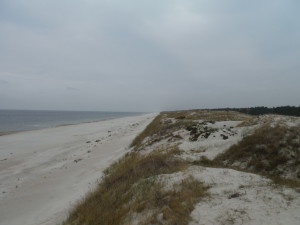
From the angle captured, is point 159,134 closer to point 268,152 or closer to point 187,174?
point 268,152

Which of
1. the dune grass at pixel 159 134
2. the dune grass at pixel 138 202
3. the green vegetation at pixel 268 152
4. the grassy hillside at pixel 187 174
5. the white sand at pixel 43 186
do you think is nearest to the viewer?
the dune grass at pixel 138 202

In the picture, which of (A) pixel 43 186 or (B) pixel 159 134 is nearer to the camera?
(A) pixel 43 186

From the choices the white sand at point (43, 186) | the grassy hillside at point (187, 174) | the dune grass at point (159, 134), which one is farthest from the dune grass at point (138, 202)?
A: the dune grass at point (159, 134)

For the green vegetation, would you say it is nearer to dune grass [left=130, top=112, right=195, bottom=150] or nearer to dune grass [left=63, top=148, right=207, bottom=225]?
dune grass [left=63, top=148, right=207, bottom=225]

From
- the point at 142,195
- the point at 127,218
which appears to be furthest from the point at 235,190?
the point at 127,218

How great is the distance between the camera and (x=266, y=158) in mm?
9891

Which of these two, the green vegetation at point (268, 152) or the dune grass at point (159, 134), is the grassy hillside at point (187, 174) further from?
the dune grass at point (159, 134)

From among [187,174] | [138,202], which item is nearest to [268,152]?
[187,174]

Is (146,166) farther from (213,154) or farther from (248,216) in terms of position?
(248,216)

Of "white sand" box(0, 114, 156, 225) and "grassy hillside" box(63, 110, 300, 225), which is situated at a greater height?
"grassy hillside" box(63, 110, 300, 225)

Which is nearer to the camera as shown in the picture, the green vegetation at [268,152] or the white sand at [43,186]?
the white sand at [43,186]

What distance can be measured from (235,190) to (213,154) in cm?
525

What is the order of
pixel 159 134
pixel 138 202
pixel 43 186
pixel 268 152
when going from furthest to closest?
pixel 159 134 < pixel 43 186 < pixel 268 152 < pixel 138 202

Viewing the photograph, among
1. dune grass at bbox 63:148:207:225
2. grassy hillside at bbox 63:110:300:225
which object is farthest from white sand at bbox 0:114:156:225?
dune grass at bbox 63:148:207:225
